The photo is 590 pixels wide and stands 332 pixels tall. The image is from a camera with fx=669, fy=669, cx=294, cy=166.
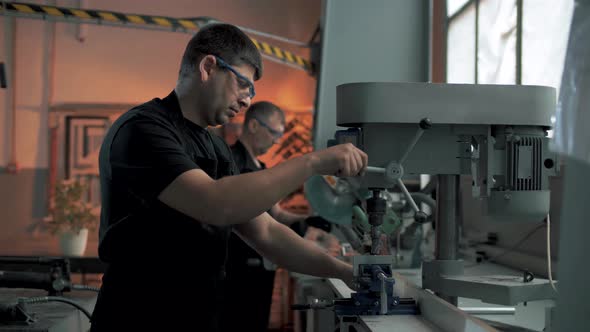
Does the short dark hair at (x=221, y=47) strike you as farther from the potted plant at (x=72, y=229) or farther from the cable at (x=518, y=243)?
the potted plant at (x=72, y=229)

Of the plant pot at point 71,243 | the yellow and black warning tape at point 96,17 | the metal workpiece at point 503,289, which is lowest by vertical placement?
the plant pot at point 71,243

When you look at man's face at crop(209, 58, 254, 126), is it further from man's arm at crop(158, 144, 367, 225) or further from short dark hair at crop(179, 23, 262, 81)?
man's arm at crop(158, 144, 367, 225)

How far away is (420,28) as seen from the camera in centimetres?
319

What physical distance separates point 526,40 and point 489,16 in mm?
770

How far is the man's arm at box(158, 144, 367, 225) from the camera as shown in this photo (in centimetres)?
142

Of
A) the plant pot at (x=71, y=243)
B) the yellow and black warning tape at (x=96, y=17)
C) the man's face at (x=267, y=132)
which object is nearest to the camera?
the yellow and black warning tape at (x=96, y=17)

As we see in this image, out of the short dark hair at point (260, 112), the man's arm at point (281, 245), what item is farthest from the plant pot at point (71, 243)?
the man's arm at point (281, 245)

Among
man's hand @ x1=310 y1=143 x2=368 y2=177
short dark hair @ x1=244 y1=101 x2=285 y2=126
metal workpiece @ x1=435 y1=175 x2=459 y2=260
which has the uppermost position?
short dark hair @ x1=244 y1=101 x2=285 y2=126

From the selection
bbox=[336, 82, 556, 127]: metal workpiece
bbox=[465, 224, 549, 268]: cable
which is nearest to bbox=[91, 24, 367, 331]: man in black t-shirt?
bbox=[336, 82, 556, 127]: metal workpiece

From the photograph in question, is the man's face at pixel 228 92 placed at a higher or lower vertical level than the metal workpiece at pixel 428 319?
higher

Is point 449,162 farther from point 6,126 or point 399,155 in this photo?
point 6,126

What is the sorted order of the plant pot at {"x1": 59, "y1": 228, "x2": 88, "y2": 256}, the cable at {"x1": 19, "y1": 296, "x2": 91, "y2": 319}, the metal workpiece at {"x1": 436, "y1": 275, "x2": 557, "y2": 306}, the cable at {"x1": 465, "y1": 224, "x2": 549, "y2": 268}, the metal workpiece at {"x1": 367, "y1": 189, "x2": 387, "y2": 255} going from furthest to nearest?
the plant pot at {"x1": 59, "y1": 228, "x2": 88, "y2": 256}, the cable at {"x1": 465, "y1": 224, "x2": 549, "y2": 268}, the cable at {"x1": 19, "y1": 296, "x2": 91, "y2": 319}, the metal workpiece at {"x1": 367, "y1": 189, "x2": 387, "y2": 255}, the metal workpiece at {"x1": 436, "y1": 275, "x2": 557, "y2": 306}

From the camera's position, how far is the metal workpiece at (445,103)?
1606 mm

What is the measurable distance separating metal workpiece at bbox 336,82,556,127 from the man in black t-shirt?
164mm
